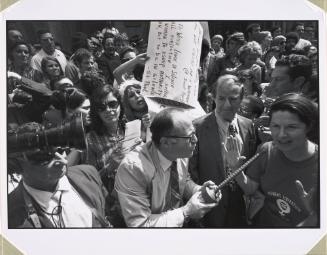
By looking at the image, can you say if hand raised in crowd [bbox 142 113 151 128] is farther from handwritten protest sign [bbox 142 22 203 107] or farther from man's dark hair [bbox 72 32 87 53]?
man's dark hair [bbox 72 32 87 53]

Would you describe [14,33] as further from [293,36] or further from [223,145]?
[293,36]

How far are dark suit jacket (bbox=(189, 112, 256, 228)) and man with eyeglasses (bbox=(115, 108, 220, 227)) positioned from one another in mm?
47

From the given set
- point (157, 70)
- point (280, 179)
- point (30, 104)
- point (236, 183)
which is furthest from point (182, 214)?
point (30, 104)

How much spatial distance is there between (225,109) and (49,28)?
1292mm

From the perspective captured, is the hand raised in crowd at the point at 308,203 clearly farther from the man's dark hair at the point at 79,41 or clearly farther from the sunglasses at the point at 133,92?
the man's dark hair at the point at 79,41

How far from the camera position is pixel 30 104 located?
454 cm

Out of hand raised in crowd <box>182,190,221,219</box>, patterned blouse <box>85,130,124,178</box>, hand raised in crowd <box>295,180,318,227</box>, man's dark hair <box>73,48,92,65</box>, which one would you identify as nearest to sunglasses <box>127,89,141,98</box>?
patterned blouse <box>85,130,124,178</box>

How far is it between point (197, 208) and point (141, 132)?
0.63 m

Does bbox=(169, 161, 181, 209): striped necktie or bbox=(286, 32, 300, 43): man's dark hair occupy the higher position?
bbox=(286, 32, 300, 43): man's dark hair

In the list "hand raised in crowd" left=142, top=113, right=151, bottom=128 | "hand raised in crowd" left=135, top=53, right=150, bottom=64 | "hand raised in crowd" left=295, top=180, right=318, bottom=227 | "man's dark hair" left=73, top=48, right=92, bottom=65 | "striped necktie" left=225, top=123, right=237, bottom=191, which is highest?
"man's dark hair" left=73, top=48, right=92, bottom=65

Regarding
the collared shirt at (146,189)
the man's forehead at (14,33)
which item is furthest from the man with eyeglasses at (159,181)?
the man's forehead at (14,33)

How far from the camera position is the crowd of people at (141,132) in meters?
4.52

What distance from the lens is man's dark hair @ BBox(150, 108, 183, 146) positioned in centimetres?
452
